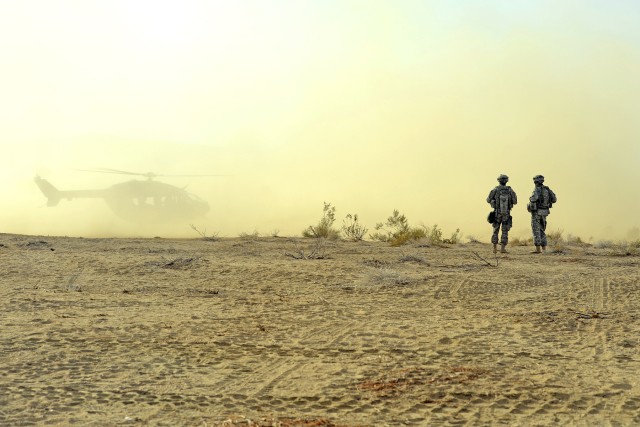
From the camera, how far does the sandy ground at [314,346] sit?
5398 mm

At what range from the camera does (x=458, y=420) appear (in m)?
5.15

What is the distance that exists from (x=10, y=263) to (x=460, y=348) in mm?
9775

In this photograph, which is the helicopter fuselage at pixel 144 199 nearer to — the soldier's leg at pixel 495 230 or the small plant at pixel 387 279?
the soldier's leg at pixel 495 230

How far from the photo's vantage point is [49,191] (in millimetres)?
36000

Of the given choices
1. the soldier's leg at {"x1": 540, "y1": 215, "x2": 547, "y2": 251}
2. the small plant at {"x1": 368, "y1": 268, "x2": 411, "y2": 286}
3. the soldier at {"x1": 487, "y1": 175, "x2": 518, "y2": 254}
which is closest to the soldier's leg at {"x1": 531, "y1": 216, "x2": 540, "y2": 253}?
the soldier's leg at {"x1": 540, "y1": 215, "x2": 547, "y2": 251}

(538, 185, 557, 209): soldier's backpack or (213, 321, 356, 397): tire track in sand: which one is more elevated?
(538, 185, 557, 209): soldier's backpack

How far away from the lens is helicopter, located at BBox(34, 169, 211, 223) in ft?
112

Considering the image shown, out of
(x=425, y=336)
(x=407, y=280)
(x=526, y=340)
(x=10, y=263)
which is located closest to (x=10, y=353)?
(x=425, y=336)

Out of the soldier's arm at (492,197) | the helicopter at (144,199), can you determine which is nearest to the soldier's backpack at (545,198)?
the soldier's arm at (492,197)

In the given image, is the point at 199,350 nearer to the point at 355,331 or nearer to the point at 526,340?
the point at 355,331

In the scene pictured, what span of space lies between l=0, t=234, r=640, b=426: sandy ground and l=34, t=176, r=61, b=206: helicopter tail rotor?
23585mm

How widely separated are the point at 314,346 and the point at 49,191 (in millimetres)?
31686

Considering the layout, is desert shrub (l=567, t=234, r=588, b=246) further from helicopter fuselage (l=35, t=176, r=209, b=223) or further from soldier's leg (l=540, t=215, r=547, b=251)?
helicopter fuselage (l=35, t=176, r=209, b=223)

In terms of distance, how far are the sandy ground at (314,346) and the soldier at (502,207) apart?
554 cm
